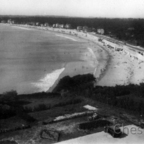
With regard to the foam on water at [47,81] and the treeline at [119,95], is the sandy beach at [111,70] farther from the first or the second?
the treeline at [119,95]

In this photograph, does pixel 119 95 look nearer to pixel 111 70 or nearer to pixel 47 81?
pixel 47 81

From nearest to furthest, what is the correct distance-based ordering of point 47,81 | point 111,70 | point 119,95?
point 119,95, point 47,81, point 111,70

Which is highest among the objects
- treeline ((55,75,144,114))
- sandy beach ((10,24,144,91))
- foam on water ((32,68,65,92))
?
treeline ((55,75,144,114))

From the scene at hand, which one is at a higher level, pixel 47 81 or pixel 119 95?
pixel 119 95

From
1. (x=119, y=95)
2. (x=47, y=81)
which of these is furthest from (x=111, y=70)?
(x=119, y=95)

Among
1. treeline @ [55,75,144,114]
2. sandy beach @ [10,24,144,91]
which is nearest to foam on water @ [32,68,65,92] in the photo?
sandy beach @ [10,24,144,91]

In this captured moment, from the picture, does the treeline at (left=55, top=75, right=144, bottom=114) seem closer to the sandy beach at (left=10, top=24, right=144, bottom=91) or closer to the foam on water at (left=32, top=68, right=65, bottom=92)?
the foam on water at (left=32, top=68, right=65, bottom=92)

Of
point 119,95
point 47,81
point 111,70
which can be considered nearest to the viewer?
point 119,95

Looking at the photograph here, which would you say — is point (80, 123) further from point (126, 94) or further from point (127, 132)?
point (126, 94)
